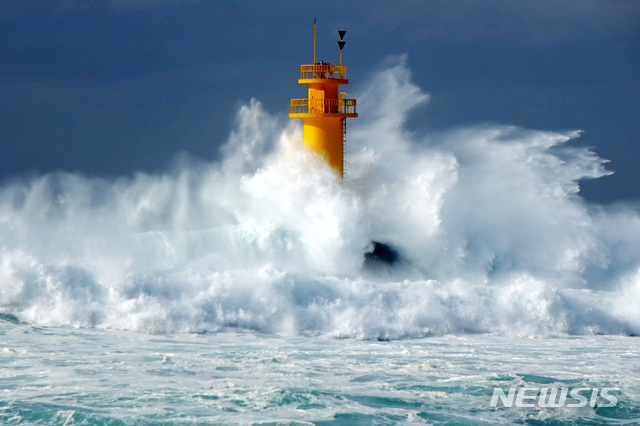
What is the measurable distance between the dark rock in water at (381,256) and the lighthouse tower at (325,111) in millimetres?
2127

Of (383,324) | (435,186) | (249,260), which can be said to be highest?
(435,186)

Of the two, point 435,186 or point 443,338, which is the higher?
point 435,186

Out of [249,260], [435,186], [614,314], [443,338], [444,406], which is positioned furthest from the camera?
[435,186]

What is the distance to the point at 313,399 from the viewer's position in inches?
502

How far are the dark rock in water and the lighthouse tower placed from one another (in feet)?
6.98

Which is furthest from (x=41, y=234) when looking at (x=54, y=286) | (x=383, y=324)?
(x=383, y=324)

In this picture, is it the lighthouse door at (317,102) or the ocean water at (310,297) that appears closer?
the ocean water at (310,297)

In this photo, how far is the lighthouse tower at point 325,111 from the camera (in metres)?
22.3

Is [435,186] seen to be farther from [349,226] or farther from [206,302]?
[206,302]

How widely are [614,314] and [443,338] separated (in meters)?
4.50
